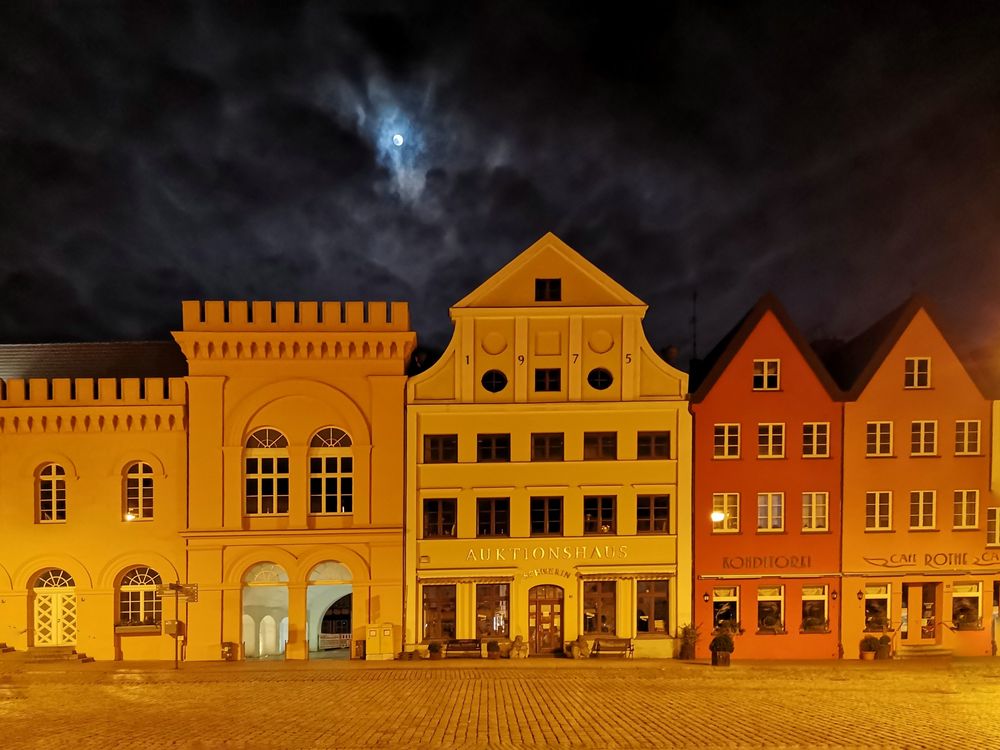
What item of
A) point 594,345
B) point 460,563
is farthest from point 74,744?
point 594,345

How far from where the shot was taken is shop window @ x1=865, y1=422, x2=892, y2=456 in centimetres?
2486

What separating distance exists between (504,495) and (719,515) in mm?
8620

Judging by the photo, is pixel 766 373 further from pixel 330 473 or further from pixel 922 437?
pixel 330 473

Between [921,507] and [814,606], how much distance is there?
6.32 meters

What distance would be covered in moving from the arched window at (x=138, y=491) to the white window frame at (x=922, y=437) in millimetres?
32665

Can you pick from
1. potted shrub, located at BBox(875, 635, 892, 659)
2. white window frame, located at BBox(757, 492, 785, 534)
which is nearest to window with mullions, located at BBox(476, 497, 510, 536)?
white window frame, located at BBox(757, 492, 785, 534)

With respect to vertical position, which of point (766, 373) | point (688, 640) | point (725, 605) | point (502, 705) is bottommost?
point (688, 640)

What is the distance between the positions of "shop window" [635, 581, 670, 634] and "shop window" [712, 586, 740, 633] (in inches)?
79.6

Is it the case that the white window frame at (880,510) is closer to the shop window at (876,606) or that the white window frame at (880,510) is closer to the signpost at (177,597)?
the shop window at (876,606)

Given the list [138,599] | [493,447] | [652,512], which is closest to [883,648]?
[652,512]

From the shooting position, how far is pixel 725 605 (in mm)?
24438

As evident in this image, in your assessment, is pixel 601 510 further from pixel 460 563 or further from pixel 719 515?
pixel 460 563

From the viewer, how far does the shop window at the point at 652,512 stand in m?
24.5

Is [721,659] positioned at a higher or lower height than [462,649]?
higher
